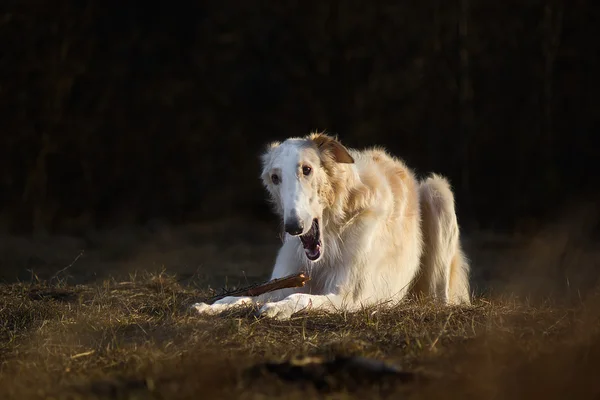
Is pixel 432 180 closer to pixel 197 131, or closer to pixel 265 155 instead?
pixel 265 155

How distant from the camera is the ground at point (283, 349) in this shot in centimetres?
334

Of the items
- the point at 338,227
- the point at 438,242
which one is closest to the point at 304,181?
the point at 338,227

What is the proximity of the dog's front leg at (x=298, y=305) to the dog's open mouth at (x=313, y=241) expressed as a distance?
Result: 243 millimetres

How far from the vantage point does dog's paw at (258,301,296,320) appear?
16.3 feet

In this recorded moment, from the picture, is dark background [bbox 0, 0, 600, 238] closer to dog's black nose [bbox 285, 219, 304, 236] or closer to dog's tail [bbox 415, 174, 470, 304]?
dog's tail [bbox 415, 174, 470, 304]

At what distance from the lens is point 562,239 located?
1019 centimetres

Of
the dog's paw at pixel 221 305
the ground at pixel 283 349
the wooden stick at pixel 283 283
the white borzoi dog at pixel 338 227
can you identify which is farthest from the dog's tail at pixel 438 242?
the dog's paw at pixel 221 305

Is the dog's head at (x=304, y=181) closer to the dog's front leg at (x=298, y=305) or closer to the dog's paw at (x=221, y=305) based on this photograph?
the dog's front leg at (x=298, y=305)

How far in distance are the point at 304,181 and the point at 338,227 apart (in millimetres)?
456

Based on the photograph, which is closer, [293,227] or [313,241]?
[293,227]

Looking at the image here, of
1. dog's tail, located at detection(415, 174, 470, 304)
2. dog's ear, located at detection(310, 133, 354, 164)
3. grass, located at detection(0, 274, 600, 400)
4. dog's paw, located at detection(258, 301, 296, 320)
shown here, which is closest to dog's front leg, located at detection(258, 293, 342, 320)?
dog's paw, located at detection(258, 301, 296, 320)

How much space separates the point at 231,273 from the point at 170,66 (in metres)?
4.77

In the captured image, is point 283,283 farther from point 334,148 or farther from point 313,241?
point 334,148

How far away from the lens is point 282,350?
13.8 feet
